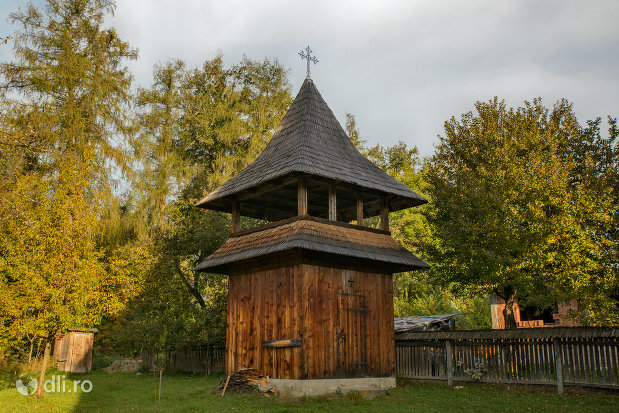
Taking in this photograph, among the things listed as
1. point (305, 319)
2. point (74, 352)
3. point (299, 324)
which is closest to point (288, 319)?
point (299, 324)

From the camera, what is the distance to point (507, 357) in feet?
47.2

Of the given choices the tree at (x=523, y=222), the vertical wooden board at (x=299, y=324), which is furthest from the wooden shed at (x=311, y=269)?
the tree at (x=523, y=222)

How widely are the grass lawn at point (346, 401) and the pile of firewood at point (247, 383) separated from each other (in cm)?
38

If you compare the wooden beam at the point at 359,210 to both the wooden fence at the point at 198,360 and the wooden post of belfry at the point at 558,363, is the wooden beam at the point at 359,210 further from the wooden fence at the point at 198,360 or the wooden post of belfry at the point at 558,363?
the wooden fence at the point at 198,360

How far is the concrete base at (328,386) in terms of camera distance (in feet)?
41.5

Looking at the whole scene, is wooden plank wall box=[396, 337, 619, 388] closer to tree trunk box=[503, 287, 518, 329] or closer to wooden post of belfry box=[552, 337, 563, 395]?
wooden post of belfry box=[552, 337, 563, 395]

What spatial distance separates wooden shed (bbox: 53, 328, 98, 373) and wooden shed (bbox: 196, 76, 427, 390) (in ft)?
31.2

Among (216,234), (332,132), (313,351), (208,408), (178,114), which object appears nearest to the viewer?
(208,408)

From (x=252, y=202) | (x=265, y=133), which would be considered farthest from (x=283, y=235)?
(x=265, y=133)

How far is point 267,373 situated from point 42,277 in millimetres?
6086

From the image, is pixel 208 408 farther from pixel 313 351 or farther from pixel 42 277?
pixel 42 277

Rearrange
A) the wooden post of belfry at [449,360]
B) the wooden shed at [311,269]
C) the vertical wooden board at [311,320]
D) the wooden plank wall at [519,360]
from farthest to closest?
1. the wooden post of belfry at [449,360]
2. the wooden shed at [311,269]
3. the vertical wooden board at [311,320]
4. the wooden plank wall at [519,360]

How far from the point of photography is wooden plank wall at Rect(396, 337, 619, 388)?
12.4m

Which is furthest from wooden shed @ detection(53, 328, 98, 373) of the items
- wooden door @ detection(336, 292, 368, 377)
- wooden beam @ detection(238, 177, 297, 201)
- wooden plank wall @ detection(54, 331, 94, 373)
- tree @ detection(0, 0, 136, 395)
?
wooden door @ detection(336, 292, 368, 377)
